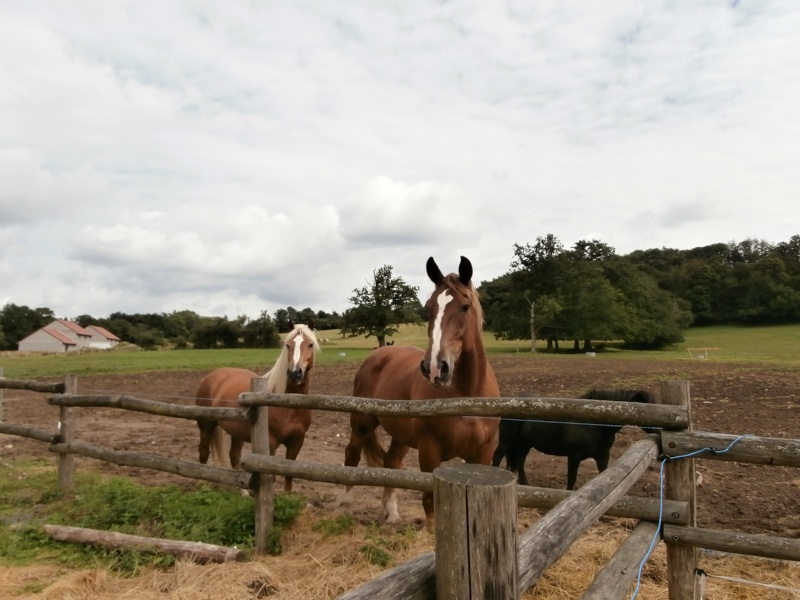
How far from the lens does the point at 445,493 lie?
121 cm

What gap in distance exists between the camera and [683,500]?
9.68 feet

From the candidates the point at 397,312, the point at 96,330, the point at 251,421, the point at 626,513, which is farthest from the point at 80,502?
the point at 96,330

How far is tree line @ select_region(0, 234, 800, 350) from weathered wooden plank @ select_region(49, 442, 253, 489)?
33562 mm

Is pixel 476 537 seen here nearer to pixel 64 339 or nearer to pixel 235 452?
pixel 235 452

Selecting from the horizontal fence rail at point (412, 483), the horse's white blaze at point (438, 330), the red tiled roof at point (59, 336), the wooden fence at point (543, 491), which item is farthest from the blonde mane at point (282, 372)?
the red tiled roof at point (59, 336)

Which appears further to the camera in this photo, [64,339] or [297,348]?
[64,339]

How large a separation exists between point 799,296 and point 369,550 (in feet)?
245

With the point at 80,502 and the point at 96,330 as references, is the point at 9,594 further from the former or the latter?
the point at 96,330

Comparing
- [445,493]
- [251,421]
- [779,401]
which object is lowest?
[779,401]

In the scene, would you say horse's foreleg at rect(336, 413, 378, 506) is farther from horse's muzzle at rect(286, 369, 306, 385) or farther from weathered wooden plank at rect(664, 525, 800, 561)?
weathered wooden plank at rect(664, 525, 800, 561)

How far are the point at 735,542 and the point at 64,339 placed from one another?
310 feet

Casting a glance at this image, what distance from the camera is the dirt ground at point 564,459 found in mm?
5590

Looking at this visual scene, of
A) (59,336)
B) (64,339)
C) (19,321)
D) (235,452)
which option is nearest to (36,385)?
(235,452)

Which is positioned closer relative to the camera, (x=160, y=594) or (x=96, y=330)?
(x=160, y=594)
